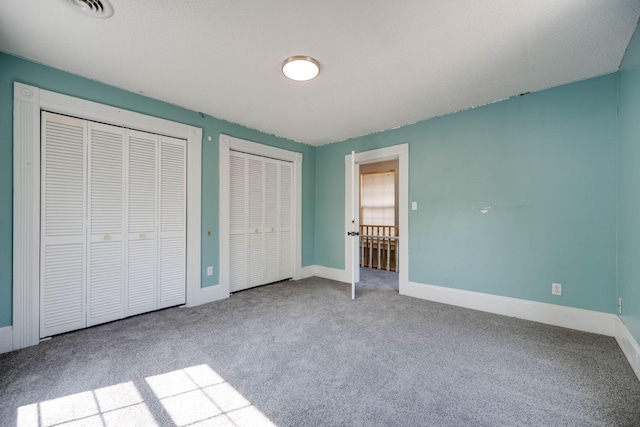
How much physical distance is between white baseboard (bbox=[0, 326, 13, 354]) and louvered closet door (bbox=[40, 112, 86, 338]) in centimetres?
18

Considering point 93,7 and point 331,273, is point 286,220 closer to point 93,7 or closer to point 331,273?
point 331,273

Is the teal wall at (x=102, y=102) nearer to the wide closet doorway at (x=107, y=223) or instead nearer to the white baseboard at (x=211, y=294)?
the white baseboard at (x=211, y=294)

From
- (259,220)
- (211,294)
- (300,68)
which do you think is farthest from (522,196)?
(211,294)

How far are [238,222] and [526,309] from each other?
142 inches

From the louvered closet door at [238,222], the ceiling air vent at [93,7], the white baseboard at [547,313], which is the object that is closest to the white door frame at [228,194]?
the louvered closet door at [238,222]

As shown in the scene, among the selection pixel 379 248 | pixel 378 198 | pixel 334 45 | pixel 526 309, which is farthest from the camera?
pixel 378 198

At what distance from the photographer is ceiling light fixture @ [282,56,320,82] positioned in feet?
6.96

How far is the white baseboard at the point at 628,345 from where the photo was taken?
180 cm

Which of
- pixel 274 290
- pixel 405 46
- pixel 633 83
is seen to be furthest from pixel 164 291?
pixel 633 83

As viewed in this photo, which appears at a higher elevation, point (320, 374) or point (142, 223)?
point (142, 223)

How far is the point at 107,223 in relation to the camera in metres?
2.65

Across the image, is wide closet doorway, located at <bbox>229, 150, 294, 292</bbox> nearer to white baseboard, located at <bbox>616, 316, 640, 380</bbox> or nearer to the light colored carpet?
the light colored carpet

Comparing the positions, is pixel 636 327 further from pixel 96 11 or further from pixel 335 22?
pixel 96 11

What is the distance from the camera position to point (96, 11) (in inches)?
65.5
